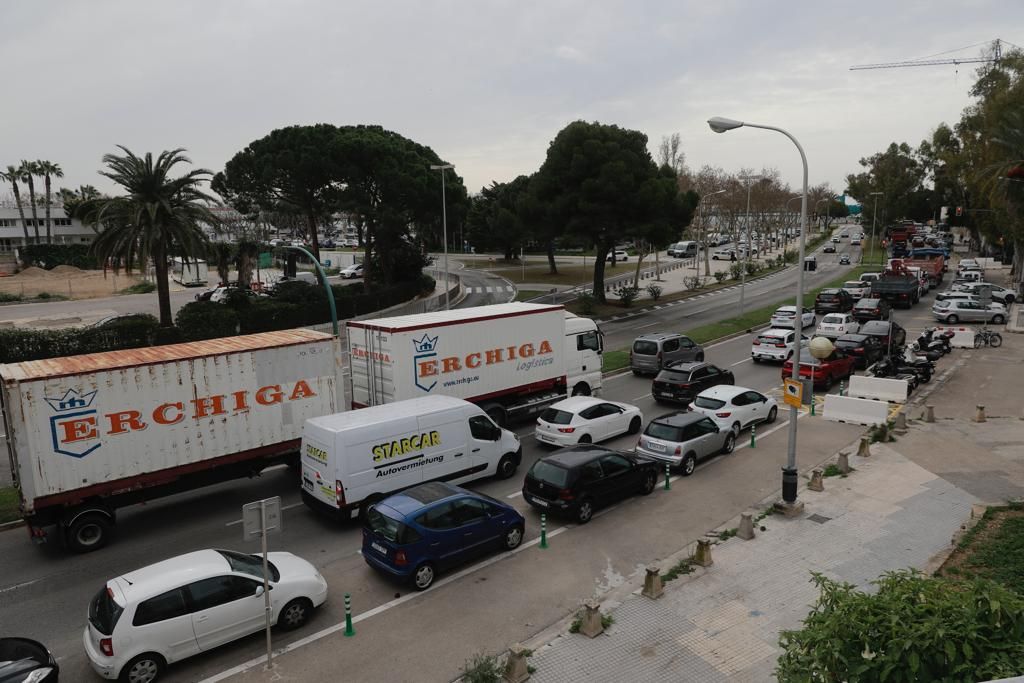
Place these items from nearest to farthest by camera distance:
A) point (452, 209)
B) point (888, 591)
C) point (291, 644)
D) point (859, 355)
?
point (888, 591)
point (291, 644)
point (859, 355)
point (452, 209)

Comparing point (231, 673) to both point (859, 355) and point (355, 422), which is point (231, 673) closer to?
point (355, 422)

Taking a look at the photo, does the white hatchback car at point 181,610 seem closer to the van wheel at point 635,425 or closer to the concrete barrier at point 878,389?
the van wheel at point 635,425

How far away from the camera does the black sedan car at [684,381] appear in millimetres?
22938

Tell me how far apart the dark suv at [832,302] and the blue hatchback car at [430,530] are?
3766 cm

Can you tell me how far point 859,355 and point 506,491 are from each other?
1870 cm

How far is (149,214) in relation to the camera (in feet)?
109

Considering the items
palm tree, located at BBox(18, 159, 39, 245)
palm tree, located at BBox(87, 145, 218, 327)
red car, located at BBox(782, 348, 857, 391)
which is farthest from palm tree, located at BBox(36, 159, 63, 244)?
red car, located at BBox(782, 348, 857, 391)

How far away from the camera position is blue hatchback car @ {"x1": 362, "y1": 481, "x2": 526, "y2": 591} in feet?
36.7

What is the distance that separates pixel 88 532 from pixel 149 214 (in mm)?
24066

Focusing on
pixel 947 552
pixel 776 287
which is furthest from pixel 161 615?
pixel 776 287

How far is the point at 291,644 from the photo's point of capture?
9953mm

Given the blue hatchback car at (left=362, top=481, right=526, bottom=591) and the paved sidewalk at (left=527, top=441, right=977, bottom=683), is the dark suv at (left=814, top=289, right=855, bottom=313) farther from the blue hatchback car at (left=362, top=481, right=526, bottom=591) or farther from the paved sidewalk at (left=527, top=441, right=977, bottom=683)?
the blue hatchback car at (left=362, top=481, right=526, bottom=591)

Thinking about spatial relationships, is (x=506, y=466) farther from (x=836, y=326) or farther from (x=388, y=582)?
(x=836, y=326)

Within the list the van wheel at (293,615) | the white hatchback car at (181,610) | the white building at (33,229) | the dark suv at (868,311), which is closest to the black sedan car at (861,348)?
the dark suv at (868,311)
